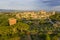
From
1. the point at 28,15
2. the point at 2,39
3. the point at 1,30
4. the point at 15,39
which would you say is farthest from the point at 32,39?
the point at 28,15

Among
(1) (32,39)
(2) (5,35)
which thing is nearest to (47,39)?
(1) (32,39)

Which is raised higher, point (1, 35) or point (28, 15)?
point (1, 35)

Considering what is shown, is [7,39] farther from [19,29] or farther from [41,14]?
[41,14]

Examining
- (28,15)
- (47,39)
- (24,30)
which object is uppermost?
(47,39)

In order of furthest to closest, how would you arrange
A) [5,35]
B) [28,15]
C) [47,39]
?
[28,15], [5,35], [47,39]

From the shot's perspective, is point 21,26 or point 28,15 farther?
point 28,15

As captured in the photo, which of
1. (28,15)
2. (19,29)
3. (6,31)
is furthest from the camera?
(28,15)

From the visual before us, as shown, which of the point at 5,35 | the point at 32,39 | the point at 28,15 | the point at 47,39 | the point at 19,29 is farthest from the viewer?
the point at 28,15

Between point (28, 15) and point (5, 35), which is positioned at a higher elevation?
point (5, 35)

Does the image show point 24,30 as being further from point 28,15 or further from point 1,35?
point 28,15
